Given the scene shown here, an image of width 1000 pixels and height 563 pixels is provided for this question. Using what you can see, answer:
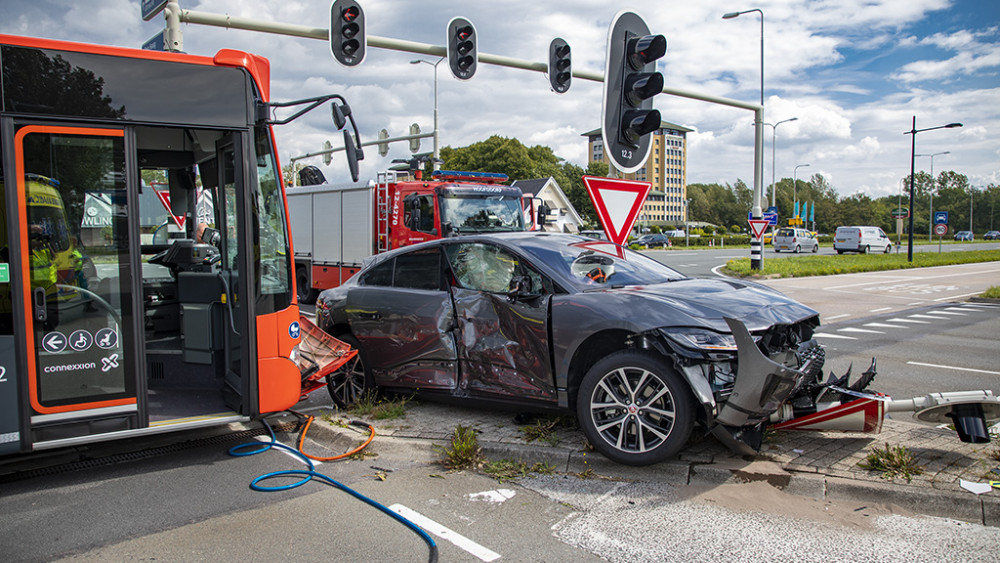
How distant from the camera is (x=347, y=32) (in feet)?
38.8

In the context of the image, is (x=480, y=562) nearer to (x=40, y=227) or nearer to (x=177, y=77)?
(x=40, y=227)

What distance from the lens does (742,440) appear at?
444 cm

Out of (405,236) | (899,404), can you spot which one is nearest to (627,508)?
(899,404)

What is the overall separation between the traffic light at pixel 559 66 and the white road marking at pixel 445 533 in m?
11.6

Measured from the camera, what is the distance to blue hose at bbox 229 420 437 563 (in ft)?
12.4

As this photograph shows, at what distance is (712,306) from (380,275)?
10.4ft

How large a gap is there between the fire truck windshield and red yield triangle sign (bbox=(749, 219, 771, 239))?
11.4 metres

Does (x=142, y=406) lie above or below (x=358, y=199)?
below

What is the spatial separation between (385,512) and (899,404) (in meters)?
3.36

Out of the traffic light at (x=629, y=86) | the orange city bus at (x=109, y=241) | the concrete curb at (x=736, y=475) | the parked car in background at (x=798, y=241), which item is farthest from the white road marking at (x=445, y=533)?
the parked car in background at (x=798, y=241)

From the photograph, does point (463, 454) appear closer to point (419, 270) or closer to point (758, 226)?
point (419, 270)

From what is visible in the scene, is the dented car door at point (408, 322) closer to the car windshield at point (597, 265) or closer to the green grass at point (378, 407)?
the green grass at point (378, 407)

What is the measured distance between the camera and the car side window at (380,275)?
6488 mm

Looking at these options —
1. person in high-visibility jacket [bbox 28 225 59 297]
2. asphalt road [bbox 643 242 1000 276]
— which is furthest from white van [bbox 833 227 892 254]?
person in high-visibility jacket [bbox 28 225 59 297]
